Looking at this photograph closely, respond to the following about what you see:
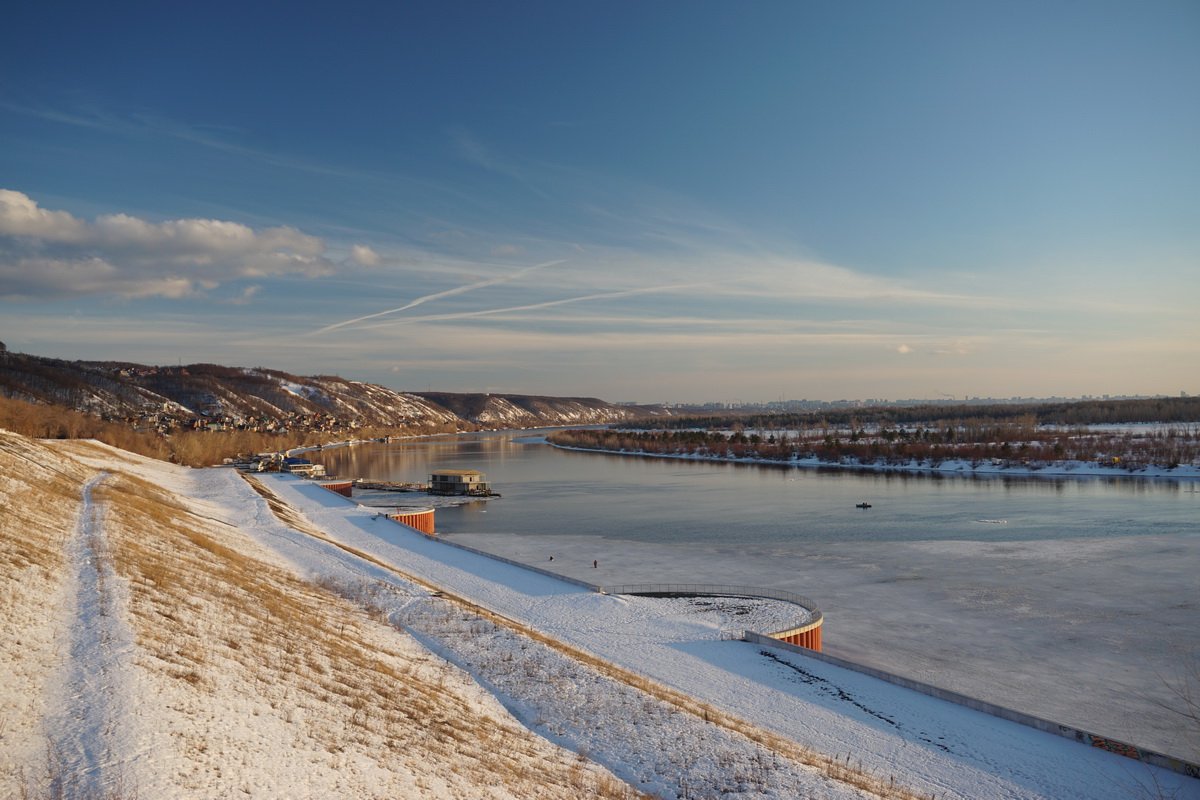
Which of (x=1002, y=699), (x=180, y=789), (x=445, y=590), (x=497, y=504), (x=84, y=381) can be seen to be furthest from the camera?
(x=84, y=381)

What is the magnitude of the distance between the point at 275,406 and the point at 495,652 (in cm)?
18469

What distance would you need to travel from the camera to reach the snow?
786 centimetres

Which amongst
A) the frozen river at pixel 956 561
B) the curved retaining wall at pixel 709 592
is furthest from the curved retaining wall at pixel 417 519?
the curved retaining wall at pixel 709 592

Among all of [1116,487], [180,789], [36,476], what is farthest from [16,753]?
[1116,487]

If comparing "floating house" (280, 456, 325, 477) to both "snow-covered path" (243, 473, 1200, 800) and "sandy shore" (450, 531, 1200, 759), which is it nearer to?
"sandy shore" (450, 531, 1200, 759)

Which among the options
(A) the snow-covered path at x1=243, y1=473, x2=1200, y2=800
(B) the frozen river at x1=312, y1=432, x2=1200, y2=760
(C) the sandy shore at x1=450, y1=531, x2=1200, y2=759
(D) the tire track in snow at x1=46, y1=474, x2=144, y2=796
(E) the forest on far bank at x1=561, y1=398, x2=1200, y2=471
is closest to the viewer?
(D) the tire track in snow at x1=46, y1=474, x2=144, y2=796

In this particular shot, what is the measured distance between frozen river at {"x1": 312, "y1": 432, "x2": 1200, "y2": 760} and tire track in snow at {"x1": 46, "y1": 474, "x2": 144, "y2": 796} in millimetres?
16216

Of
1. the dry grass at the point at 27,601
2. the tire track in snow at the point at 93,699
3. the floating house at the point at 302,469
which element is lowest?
the floating house at the point at 302,469

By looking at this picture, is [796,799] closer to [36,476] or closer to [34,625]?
[34,625]

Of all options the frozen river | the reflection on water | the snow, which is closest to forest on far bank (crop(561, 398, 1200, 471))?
the reflection on water

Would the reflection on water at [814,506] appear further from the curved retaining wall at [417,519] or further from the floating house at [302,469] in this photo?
the floating house at [302,469]

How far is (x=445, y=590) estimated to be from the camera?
23.4m

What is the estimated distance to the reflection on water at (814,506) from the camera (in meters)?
38.6

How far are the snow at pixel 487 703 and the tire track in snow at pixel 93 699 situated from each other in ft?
0.11
